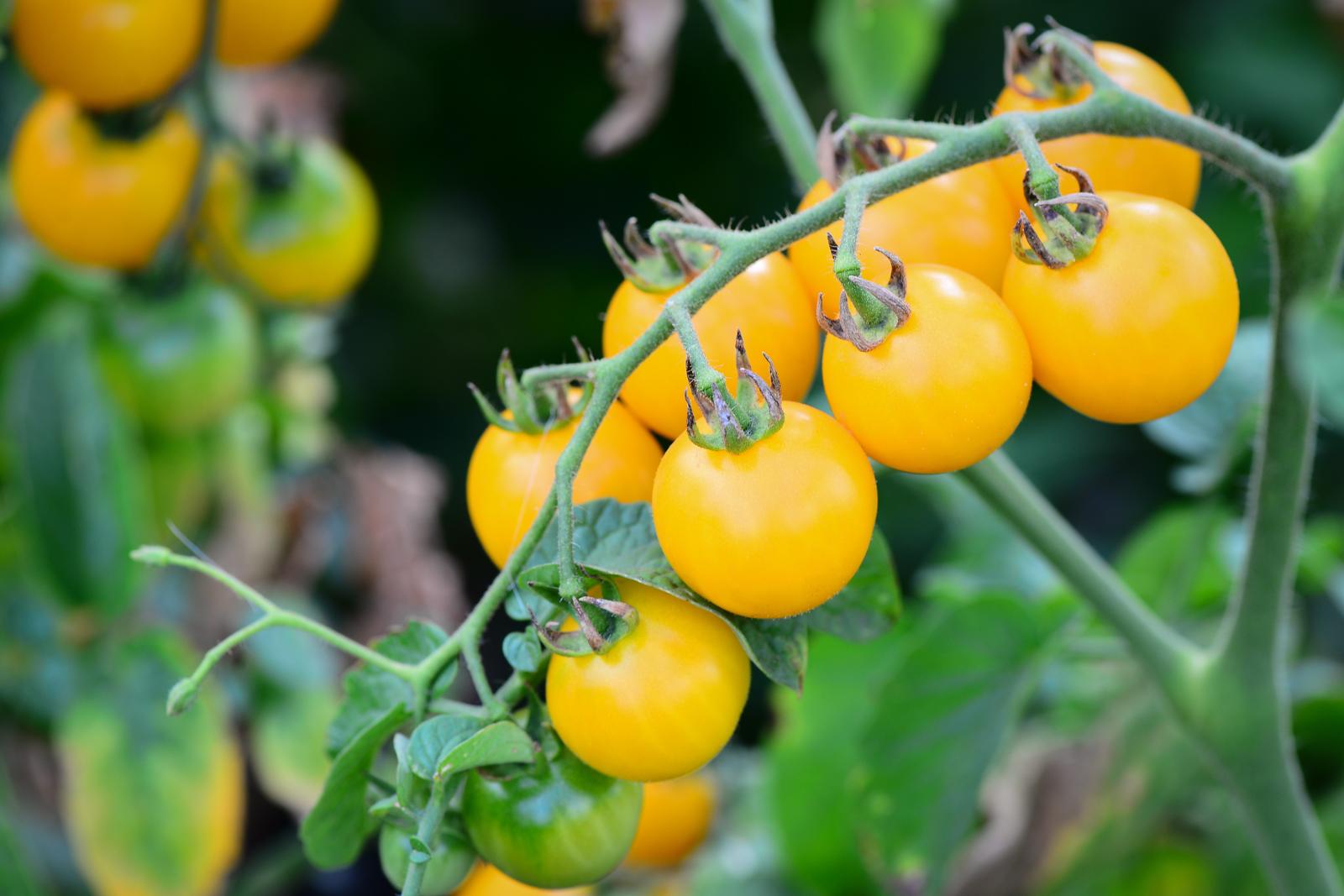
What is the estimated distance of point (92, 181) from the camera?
2.30 ft

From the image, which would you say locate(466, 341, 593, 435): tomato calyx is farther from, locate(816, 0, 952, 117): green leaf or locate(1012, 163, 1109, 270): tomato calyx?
locate(816, 0, 952, 117): green leaf

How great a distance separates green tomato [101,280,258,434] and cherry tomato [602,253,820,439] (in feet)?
1.51

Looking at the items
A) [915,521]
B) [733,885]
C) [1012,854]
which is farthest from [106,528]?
[915,521]

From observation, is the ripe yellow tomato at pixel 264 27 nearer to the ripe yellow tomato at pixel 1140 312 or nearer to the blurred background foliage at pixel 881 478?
the blurred background foliage at pixel 881 478

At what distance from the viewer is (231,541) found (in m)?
0.97

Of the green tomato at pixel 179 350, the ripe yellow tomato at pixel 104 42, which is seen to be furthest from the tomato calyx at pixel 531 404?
the green tomato at pixel 179 350

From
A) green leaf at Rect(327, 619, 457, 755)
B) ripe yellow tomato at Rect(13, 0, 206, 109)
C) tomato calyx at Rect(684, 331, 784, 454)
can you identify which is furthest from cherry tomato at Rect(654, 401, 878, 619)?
ripe yellow tomato at Rect(13, 0, 206, 109)

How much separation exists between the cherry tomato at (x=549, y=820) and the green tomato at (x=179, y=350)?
0.49 metres

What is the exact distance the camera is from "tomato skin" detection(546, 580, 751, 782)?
39cm

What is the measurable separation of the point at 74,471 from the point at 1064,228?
66cm

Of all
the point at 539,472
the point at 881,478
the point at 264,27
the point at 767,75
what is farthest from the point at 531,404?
the point at 881,478

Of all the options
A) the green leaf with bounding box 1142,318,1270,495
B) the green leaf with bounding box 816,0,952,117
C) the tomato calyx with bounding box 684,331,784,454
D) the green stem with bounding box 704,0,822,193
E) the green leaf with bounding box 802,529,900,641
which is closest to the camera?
the tomato calyx with bounding box 684,331,784,454

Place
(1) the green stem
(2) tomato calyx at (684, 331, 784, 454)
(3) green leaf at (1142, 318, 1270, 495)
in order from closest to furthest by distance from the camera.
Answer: (2) tomato calyx at (684, 331, 784, 454) → (1) the green stem → (3) green leaf at (1142, 318, 1270, 495)

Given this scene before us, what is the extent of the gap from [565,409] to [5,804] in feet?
1.98
